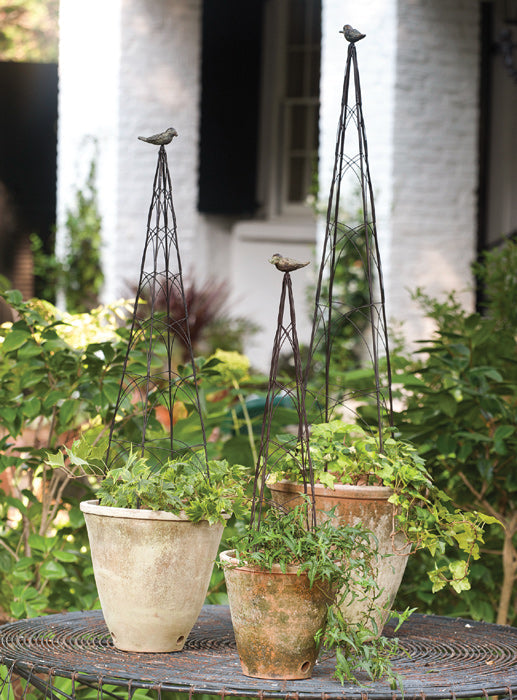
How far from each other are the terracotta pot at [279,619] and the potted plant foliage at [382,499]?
0.47ft

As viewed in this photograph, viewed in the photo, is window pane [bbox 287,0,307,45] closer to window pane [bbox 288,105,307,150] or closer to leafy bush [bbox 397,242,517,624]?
window pane [bbox 288,105,307,150]

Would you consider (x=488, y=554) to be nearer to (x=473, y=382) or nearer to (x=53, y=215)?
(x=473, y=382)

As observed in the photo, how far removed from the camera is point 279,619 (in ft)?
4.76

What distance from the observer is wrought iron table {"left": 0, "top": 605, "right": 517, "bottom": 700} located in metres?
1.37

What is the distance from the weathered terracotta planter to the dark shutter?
7.25 metres

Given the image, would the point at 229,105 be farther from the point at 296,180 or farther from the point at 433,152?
the point at 433,152

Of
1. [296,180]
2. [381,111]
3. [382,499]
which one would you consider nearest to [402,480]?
[382,499]

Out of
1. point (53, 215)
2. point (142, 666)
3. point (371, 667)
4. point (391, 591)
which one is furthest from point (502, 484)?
point (53, 215)

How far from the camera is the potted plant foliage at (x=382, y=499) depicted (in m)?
1.63

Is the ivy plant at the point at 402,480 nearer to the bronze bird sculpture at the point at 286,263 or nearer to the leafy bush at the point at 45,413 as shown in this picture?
the bronze bird sculpture at the point at 286,263

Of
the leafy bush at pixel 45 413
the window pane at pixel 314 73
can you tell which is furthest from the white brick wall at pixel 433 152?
the leafy bush at pixel 45 413

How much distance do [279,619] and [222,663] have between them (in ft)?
0.56

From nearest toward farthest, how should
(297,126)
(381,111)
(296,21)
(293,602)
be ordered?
(293,602) < (381,111) < (296,21) < (297,126)

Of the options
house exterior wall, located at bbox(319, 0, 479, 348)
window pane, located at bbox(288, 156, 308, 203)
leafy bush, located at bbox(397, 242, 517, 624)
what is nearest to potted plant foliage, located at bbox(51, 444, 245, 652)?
leafy bush, located at bbox(397, 242, 517, 624)
